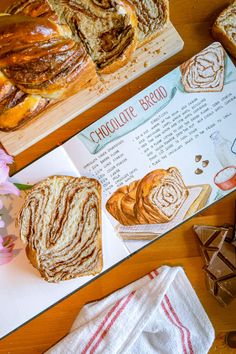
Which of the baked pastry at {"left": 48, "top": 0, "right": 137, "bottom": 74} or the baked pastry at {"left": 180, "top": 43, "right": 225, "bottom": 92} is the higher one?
the baked pastry at {"left": 48, "top": 0, "right": 137, "bottom": 74}

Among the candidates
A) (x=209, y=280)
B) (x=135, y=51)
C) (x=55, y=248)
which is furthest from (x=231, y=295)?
(x=135, y=51)

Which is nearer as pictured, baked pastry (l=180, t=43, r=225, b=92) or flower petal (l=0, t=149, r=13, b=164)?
flower petal (l=0, t=149, r=13, b=164)

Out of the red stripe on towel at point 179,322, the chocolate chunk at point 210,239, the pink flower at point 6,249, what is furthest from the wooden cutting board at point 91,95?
the red stripe on towel at point 179,322

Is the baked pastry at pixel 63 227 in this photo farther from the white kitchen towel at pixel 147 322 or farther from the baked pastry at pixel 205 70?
the baked pastry at pixel 205 70

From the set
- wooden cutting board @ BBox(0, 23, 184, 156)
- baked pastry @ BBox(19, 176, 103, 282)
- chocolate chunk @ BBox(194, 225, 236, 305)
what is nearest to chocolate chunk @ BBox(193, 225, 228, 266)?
chocolate chunk @ BBox(194, 225, 236, 305)

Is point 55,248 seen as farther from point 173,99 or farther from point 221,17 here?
point 221,17

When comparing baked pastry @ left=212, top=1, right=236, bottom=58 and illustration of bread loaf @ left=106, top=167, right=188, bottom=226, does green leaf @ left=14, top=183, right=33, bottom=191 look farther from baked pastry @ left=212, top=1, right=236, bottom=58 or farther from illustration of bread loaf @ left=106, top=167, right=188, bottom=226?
baked pastry @ left=212, top=1, right=236, bottom=58

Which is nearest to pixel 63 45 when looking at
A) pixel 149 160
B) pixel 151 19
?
pixel 151 19

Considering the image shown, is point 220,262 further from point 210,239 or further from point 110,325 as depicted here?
point 110,325

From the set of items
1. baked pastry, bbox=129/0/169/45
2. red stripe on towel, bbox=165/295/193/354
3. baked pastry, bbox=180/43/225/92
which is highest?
baked pastry, bbox=129/0/169/45
